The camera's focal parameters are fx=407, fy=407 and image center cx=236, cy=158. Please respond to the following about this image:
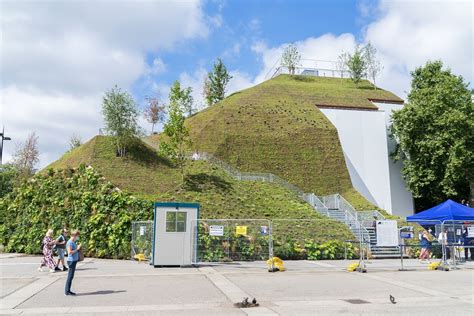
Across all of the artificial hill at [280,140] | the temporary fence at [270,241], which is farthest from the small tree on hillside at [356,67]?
the temporary fence at [270,241]

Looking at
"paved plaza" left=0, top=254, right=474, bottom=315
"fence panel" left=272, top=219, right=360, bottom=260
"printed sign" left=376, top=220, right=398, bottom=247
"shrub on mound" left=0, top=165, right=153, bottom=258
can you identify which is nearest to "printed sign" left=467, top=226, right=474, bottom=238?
"paved plaza" left=0, top=254, right=474, bottom=315

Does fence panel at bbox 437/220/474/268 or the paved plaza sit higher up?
fence panel at bbox 437/220/474/268

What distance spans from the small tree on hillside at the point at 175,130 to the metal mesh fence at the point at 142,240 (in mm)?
12779

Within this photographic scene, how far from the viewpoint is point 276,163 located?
140 feet

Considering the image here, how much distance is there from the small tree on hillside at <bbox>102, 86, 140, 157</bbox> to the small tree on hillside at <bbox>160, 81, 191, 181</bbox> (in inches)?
156

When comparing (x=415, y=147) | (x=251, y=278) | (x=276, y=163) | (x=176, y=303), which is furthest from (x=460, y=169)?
(x=176, y=303)

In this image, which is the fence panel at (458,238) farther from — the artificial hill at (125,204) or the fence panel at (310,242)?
the artificial hill at (125,204)

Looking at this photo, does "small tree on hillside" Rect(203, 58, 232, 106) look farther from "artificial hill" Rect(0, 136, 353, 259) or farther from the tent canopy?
the tent canopy

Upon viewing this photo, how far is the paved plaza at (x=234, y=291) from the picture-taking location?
8.52 meters

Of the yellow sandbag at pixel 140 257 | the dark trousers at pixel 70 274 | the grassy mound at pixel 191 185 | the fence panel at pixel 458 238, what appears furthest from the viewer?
the grassy mound at pixel 191 185

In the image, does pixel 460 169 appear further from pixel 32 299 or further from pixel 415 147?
pixel 32 299

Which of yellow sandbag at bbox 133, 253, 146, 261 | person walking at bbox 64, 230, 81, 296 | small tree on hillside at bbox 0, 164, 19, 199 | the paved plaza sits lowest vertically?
the paved plaza

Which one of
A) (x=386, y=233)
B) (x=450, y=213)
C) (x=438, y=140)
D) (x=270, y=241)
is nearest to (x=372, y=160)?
(x=438, y=140)

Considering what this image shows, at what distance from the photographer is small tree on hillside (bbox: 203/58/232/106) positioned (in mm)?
68250
